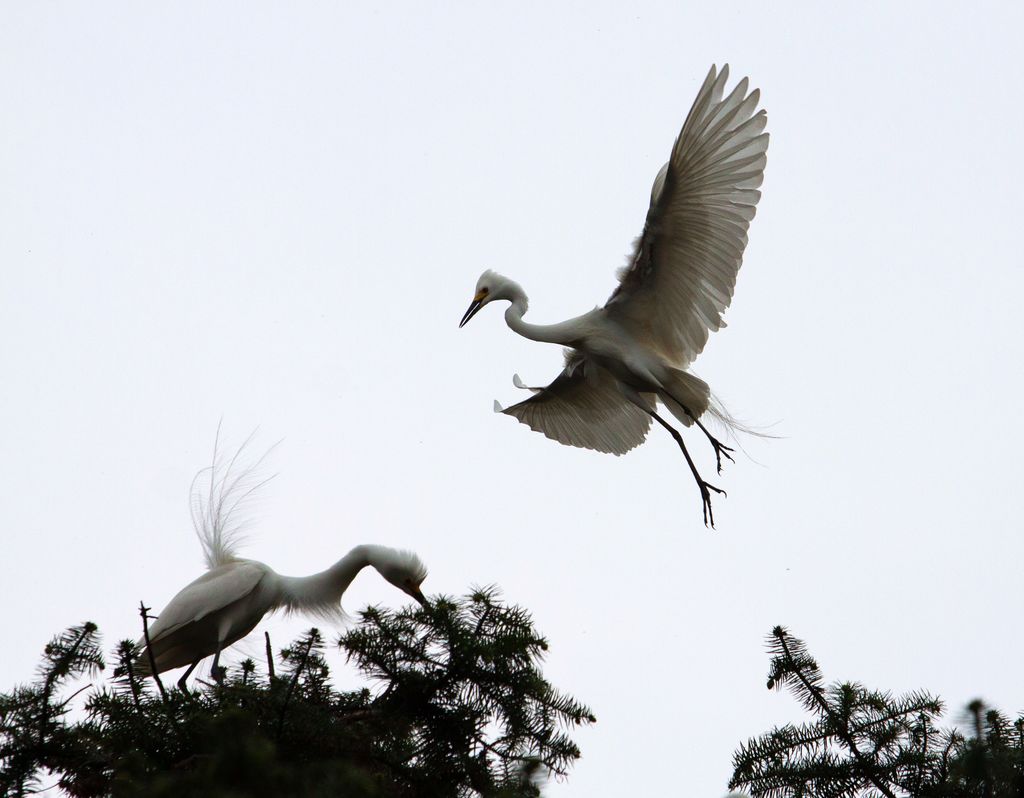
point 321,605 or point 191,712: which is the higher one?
point 321,605

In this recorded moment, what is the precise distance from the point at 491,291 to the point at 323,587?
2365 millimetres

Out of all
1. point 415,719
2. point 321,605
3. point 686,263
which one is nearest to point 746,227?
point 686,263

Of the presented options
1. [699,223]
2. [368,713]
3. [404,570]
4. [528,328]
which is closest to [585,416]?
[528,328]

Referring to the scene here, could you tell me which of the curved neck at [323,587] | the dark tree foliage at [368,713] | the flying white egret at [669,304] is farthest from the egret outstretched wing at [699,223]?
the dark tree foliage at [368,713]

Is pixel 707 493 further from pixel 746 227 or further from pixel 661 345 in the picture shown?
pixel 746 227

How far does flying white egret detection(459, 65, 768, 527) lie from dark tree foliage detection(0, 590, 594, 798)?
3.34 metres

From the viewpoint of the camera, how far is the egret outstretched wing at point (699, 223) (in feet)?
18.9

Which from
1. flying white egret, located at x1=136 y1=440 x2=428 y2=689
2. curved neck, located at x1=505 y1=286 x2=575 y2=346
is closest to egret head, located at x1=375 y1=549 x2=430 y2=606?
flying white egret, located at x1=136 y1=440 x2=428 y2=689

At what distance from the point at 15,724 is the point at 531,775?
1.77m

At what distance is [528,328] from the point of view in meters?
6.93

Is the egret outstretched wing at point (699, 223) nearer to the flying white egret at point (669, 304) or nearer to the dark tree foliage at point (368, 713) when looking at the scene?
the flying white egret at point (669, 304)

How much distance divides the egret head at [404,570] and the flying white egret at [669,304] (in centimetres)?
193

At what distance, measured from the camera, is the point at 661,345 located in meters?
6.85

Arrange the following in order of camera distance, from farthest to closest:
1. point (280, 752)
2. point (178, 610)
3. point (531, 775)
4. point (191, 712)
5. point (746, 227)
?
point (746, 227) < point (178, 610) < point (191, 712) < point (280, 752) < point (531, 775)
